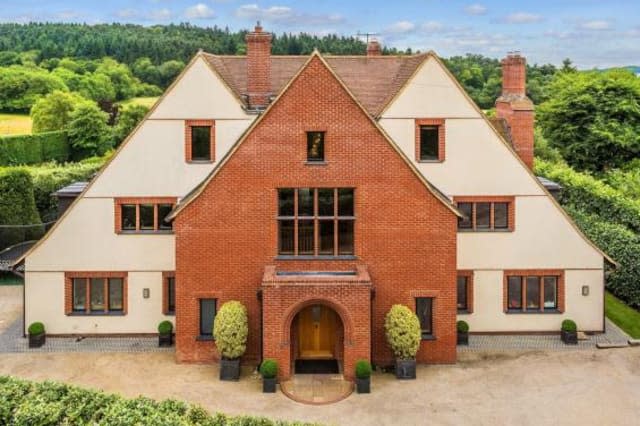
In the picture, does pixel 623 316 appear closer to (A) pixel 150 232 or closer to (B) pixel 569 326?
(B) pixel 569 326

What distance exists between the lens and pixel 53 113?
72500 millimetres

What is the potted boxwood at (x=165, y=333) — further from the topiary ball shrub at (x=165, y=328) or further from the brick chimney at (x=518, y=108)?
the brick chimney at (x=518, y=108)

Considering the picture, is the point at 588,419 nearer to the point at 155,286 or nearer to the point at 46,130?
the point at 155,286

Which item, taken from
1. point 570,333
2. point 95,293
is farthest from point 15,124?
point 570,333

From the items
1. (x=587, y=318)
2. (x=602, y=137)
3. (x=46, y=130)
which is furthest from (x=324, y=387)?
(x=46, y=130)

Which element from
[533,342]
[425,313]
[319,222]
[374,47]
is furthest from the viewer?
[374,47]

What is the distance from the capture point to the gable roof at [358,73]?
2264 centimetres

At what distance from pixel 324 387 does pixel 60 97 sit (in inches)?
2579

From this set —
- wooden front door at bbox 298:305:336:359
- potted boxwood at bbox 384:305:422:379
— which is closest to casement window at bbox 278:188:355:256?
wooden front door at bbox 298:305:336:359

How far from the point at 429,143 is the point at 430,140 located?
4.4 inches

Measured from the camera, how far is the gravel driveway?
53.6 feet

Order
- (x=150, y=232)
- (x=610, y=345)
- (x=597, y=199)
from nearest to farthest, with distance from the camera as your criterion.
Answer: (x=610, y=345) < (x=150, y=232) < (x=597, y=199)

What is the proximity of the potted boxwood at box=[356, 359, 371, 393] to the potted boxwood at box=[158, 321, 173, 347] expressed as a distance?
23.6ft

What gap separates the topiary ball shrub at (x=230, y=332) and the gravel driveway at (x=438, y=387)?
3.01 feet
